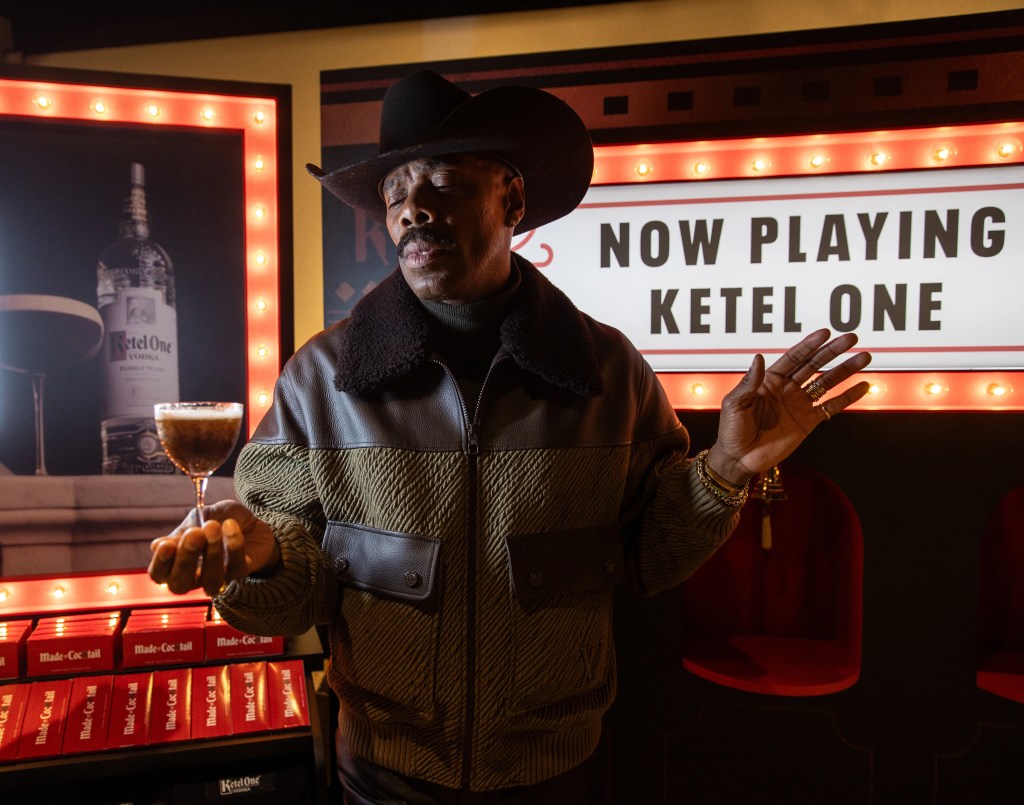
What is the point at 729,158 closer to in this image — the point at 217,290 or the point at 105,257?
the point at 217,290

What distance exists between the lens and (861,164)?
6.49 ft

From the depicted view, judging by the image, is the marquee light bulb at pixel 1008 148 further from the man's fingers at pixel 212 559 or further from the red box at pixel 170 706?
the red box at pixel 170 706

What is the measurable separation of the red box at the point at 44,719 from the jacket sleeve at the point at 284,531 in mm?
768

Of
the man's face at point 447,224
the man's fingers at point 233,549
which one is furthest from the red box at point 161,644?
the man's face at point 447,224

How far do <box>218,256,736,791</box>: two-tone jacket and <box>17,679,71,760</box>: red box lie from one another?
78cm

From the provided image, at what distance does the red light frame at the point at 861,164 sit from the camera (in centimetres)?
193

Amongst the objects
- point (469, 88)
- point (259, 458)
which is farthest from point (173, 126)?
point (259, 458)

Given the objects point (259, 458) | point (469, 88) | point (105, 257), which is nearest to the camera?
point (259, 458)

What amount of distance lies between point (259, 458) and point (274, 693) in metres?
0.83

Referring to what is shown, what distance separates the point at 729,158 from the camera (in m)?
2.04

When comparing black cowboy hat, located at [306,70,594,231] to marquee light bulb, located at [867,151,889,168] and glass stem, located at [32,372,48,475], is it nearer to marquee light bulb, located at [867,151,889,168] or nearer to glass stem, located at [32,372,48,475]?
marquee light bulb, located at [867,151,889,168]

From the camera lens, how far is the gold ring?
4.51ft

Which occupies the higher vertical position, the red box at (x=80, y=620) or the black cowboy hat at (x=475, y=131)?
the black cowboy hat at (x=475, y=131)

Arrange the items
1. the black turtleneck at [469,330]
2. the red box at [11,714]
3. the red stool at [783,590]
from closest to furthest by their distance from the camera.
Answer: the black turtleneck at [469,330] < the red box at [11,714] < the red stool at [783,590]
